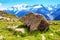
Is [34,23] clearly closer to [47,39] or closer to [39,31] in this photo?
[39,31]

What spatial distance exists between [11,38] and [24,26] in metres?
5.63

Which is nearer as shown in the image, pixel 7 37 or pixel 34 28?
pixel 7 37

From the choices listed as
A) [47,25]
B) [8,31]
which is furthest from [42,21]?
[8,31]

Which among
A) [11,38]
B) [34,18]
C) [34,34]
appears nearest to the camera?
[11,38]

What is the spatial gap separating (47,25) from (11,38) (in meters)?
6.32

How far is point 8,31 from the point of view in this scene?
98.6 ft

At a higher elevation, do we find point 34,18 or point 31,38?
point 34,18

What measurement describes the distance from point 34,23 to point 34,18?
3.23 feet

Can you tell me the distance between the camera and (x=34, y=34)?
2894cm

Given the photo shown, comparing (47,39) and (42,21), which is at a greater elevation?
(42,21)

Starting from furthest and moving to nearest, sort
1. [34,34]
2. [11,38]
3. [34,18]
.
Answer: [34,18], [34,34], [11,38]

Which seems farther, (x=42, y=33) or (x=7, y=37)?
(x=42, y=33)

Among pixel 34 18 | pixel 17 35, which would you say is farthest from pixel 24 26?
pixel 17 35

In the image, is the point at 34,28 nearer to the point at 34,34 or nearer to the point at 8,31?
the point at 34,34
